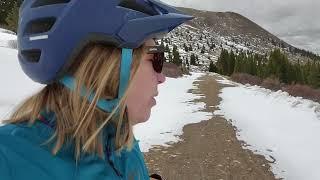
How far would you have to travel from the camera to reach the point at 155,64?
5.28 ft

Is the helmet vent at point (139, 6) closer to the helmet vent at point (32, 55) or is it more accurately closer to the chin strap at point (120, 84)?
the chin strap at point (120, 84)

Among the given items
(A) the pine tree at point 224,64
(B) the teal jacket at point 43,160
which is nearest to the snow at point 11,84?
(B) the teal jacket at point 43,160

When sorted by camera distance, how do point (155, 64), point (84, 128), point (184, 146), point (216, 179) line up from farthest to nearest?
point (184, 146)
point (216, 179)
point (155, 64)
point (84, 128)

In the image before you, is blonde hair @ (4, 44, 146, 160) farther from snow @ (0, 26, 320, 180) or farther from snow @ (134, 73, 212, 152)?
snow @ (134, 73, 212, 152)

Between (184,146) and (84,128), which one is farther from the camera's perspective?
(184,146)

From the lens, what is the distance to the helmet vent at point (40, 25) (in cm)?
146

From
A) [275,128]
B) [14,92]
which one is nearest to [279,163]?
[275,128]

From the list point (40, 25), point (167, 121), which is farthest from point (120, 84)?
point (167, 121)

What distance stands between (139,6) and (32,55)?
44 centimetres

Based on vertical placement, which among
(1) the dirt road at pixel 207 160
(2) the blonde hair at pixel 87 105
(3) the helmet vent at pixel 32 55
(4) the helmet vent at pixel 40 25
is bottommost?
(1) the dirt road at pixel 207 160

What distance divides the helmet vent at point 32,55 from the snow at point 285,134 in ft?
21.4

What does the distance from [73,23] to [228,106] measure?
16.6 m

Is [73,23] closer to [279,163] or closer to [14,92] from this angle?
[279,163]

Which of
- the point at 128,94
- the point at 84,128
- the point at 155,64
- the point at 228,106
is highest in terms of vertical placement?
the point at 155,64
